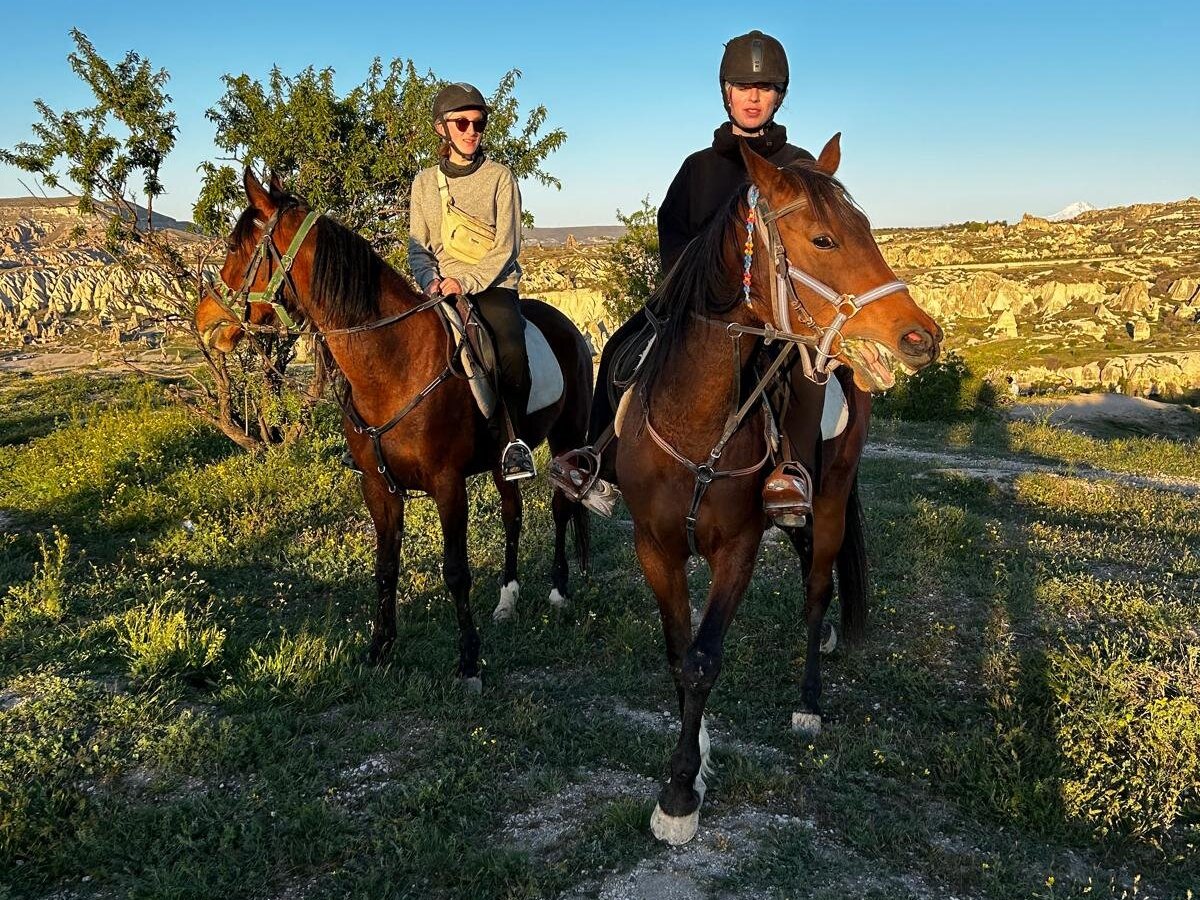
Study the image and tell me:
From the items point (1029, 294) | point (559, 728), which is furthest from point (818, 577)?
point (1029, 294)

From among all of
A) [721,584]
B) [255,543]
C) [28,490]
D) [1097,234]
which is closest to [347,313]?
[721,584]

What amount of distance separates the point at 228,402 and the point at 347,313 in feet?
20.9

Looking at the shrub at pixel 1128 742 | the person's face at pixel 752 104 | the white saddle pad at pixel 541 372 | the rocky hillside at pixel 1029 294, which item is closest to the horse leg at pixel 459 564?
the white saddle pad at pixel 541 372

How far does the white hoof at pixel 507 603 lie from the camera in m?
6.14

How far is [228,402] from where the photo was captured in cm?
1012

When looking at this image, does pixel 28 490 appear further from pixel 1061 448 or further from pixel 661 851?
pixel 1061 448

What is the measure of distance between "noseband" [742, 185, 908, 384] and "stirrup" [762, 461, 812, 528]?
20.5 inches

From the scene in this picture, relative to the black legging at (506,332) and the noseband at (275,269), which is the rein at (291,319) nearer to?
the noseband at (275,269)

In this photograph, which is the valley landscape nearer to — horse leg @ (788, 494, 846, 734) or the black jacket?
horse leg @ (788, 494, 846, 734)

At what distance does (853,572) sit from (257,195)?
4.72 metres

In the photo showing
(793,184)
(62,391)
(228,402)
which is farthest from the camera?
(62,391)

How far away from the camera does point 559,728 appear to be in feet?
14.5

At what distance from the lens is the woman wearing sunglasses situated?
5.24m

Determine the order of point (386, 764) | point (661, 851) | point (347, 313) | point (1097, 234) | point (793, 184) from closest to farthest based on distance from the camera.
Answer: point (793, 184), point (661, 851), point (386, 764), point (347, 313), point (1097, 234)
